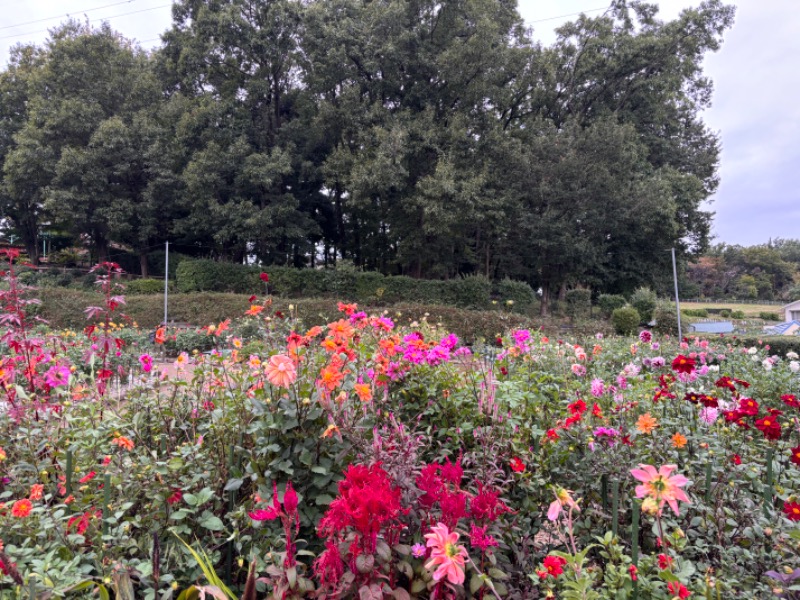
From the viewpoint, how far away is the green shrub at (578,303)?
53.8ft

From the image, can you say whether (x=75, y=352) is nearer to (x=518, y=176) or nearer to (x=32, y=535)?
(x=32, y=535)

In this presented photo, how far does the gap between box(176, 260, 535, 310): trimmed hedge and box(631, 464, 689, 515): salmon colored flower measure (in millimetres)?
13873

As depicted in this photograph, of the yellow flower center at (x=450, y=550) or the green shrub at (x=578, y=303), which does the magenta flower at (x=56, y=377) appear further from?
the green shrub at (x=578, y=303)

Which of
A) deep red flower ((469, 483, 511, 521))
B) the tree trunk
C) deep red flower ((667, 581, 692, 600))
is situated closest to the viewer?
deep red flower ((667, 581, 692, 600))

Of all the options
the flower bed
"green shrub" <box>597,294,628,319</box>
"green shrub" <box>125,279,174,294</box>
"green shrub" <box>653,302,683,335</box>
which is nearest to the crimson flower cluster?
the flower bed

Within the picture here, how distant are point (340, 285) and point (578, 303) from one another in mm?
8795

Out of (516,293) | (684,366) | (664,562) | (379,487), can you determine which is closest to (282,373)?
(379,487)

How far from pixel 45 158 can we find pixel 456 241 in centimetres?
1498

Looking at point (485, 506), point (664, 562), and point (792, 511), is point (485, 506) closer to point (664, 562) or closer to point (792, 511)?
point (664, 562)

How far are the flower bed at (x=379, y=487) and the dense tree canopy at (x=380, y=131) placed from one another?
40.3 feet

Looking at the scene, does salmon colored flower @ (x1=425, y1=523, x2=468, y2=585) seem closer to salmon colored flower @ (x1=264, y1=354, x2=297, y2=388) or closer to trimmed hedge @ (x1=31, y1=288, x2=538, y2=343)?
salmon colored flower @ (x1=264, y1=354, x2=297, y2=388)

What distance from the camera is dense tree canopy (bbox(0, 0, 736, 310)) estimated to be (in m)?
14.8

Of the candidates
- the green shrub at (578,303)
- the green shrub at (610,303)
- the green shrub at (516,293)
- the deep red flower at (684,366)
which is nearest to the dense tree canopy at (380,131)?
the green shrub at (578,303)

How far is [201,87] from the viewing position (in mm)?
18000
